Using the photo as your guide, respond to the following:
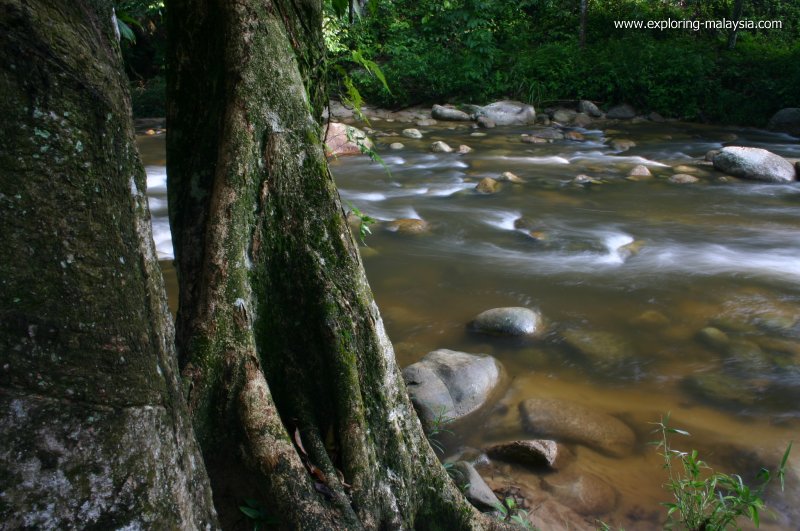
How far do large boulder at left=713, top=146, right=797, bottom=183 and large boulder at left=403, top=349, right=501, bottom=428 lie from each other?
300 inches

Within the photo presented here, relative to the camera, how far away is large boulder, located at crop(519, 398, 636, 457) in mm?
4051

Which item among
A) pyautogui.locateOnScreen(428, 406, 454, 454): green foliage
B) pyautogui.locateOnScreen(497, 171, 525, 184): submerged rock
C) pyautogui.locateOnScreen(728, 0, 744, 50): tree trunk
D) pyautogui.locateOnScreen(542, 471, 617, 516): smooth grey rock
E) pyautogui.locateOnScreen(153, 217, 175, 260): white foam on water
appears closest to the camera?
pyautogui.locateOnScreen(542, 471, 617, 516): smooth grey rock

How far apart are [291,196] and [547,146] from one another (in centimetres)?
1207

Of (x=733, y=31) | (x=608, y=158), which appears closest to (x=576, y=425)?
(x=608, y=158)

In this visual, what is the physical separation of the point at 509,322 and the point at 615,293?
150 cm

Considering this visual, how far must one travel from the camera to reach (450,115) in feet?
54.5

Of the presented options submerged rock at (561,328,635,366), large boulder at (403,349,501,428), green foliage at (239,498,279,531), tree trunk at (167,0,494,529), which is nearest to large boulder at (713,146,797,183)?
submerged rock at (561,328,635,366)

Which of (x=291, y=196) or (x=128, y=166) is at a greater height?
(x=128, y=166)

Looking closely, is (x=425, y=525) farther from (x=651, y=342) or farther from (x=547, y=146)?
(x=547, y=146)

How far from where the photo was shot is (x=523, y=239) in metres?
7.95

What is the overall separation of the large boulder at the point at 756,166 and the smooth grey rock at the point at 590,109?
19.5 ft

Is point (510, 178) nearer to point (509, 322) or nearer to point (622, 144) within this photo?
point (622, 144)

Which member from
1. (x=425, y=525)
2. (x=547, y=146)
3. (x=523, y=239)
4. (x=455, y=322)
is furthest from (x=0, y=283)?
(x=547, y=146)

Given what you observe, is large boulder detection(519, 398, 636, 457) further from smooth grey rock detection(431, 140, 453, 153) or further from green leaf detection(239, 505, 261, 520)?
smooth grey rock detection(431, 140, 453, 153)
